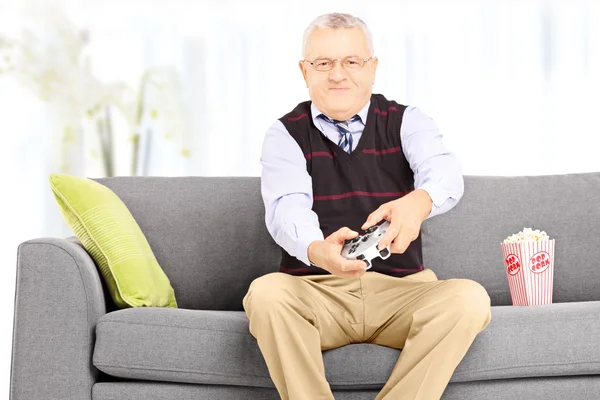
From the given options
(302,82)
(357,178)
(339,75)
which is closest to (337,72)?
(339,75)

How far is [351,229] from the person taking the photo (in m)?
1.92

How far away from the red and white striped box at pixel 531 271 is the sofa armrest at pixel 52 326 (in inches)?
45.9

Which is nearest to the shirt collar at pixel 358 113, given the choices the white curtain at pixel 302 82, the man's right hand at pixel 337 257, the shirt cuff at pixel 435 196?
the shirt cuff at pixel 435 196

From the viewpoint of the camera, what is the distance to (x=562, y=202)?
2523 millimetres

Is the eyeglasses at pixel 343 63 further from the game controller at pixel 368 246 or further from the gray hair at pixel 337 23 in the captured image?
the game controller at pixel 368 246

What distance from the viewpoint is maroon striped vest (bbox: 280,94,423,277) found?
193cm

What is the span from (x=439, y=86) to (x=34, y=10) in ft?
6.39

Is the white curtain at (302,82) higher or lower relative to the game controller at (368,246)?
higher

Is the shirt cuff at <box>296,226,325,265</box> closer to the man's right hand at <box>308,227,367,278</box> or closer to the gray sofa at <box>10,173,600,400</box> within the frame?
the man's right hand at <box>308,227,367,278</box>

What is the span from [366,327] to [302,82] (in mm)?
2006

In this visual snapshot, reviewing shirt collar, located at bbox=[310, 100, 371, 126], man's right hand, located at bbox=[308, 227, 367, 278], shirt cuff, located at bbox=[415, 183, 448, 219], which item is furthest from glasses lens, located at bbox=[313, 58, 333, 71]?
man's right hand, located at bbox=[308, 227, 367, 278]

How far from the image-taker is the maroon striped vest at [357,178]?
6.34 feet

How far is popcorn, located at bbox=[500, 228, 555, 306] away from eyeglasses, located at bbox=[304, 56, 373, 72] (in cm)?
70

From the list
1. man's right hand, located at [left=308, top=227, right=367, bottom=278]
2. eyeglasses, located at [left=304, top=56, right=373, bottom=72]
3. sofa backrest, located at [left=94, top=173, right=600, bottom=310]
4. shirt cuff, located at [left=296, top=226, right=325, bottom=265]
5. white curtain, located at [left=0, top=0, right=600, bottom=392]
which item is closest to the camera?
man's right hand, located at [left=308, top=227, right=367, bottom=278]
